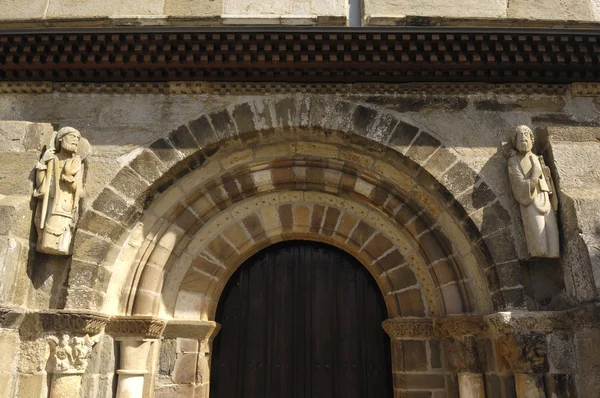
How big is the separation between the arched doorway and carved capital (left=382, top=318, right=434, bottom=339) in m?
0.33

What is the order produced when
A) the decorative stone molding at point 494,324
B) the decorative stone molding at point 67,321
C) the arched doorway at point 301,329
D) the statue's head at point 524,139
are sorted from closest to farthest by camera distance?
1. the decorative stone molding at point 494,324
2. the decorative stone molding at point 67,321
3. the statue's head at point 524,139
4. the arched doorway at point 301,329

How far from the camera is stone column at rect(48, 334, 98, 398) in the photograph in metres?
4.03

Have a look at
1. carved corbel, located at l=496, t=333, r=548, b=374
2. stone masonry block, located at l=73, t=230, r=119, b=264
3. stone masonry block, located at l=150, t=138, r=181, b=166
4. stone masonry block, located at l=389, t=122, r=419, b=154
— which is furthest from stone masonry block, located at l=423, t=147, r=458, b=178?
stone masonry block, located at l=73, t=230, r=119, b=264

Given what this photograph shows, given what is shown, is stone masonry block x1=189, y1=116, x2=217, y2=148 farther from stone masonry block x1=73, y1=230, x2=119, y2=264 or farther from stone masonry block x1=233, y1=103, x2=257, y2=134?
stone masonry block x1=73, y1=230, x2=119, y2=264

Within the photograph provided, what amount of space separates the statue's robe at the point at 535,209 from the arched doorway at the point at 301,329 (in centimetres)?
171

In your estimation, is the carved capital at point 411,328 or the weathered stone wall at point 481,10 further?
the weathered stone wall at point 481,10

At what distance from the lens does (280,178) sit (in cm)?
510

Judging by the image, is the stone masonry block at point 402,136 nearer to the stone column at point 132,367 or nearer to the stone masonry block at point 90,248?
the stone masonry block at point 90,248

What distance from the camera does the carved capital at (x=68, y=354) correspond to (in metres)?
4.04

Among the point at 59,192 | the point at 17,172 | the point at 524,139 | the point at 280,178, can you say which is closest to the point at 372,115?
the point at 280,178

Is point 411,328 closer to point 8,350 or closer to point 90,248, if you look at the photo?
point 90,248

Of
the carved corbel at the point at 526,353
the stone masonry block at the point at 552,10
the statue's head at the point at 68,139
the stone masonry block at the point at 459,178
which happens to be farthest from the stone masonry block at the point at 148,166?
the stone masonry block at the point at 552,10

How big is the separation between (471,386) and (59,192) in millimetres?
4105

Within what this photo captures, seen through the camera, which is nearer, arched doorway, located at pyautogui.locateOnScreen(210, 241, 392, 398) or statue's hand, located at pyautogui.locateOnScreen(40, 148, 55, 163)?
statue's hand, located at pyautogui.locateOnScreen(40, 148, 55, 163)
